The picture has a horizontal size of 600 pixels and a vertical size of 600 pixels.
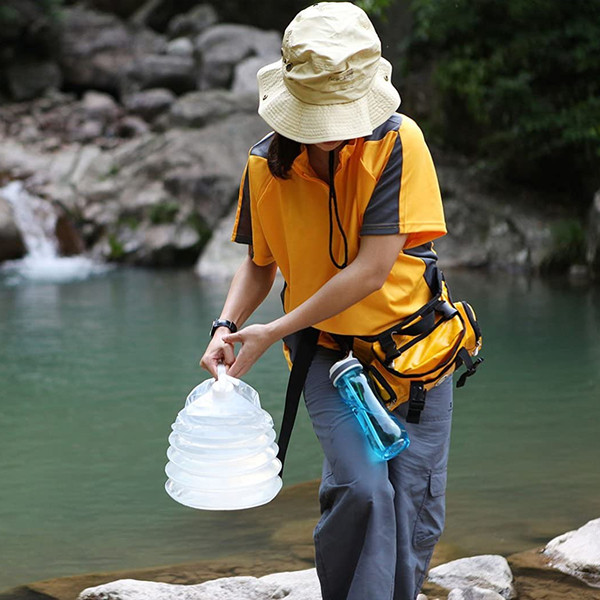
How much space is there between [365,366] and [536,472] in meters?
2.86

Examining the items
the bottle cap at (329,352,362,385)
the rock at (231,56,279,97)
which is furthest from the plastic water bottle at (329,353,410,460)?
the rock at (231,56,279,97)

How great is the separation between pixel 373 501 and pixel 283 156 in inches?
36.6

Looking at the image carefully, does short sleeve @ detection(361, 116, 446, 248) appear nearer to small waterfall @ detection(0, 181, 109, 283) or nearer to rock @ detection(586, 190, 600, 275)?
rock @ detection(586, 190, 600, 275)

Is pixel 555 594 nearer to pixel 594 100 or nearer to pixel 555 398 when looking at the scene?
pixel 555 398

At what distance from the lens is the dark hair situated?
2.44m

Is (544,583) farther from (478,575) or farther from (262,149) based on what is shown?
(262,149)

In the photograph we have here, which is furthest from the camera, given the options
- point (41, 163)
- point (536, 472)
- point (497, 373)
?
point (41, 163)

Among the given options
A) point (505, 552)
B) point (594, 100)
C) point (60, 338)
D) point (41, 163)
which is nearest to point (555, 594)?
point (505, 552)

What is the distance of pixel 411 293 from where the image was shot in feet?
8.47

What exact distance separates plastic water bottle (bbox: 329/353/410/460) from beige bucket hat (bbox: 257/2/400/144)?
633 mm

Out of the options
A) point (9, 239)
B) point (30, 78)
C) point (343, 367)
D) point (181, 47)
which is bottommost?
point (9, 239)

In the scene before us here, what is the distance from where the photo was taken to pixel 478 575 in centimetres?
340

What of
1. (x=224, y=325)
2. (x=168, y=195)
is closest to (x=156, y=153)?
(x=168, y=195)

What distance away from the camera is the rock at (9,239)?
1644cm
